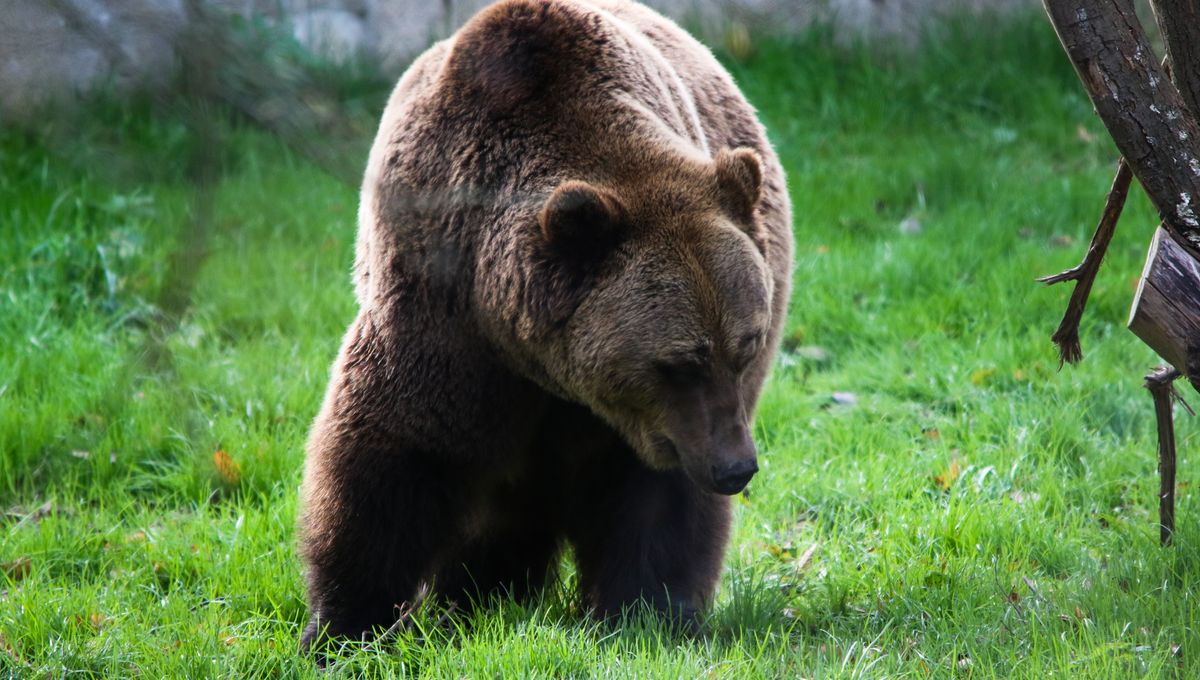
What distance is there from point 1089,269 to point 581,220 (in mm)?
1795

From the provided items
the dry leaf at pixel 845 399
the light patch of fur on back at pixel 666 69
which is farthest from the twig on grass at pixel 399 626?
the dry leaf at pixel 845 399

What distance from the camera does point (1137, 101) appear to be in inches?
143

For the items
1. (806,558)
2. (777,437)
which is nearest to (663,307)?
(806,558)

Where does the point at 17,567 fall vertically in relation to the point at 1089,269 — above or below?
below

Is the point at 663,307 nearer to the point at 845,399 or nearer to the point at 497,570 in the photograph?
the point at 497,570

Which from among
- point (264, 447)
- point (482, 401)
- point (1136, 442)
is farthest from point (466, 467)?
point (1136, 442)

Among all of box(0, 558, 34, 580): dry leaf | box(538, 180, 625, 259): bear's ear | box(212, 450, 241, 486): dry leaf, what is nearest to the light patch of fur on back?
box(538, 180, 625, 259): bear's ear

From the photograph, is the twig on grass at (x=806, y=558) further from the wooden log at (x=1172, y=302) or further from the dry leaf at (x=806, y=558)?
the wooden log at (x=1172, y=302)

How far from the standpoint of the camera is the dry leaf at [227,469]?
551 cm

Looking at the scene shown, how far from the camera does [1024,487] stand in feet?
17.8

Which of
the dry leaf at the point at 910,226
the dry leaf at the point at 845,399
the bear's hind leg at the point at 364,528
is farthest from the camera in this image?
the dry leaf at the point at 910,226

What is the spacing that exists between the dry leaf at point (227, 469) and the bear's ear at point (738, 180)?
271 cm

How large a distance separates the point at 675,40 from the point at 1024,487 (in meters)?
2.40

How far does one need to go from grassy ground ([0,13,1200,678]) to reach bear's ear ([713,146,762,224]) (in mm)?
1346
